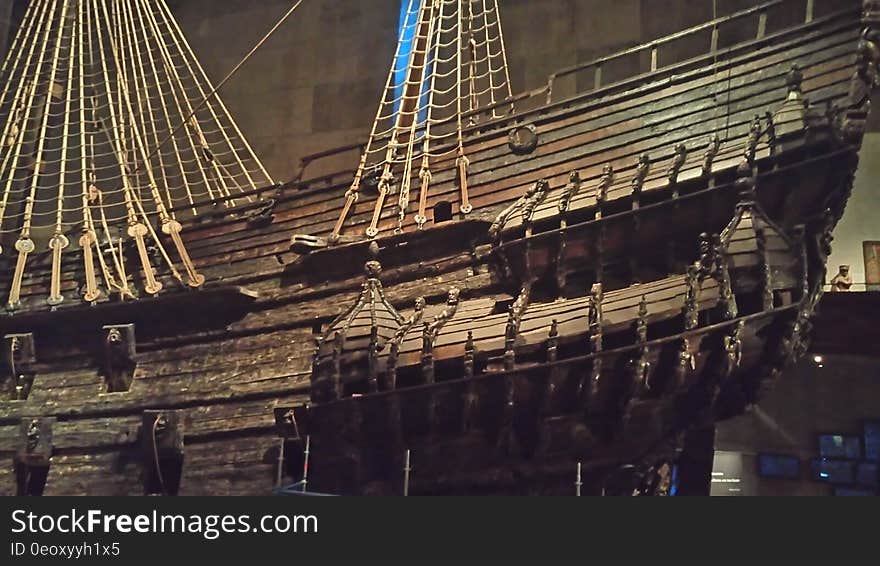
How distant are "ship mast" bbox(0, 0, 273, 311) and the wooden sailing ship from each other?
73 millimetres

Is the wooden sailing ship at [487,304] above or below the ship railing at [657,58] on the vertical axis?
below

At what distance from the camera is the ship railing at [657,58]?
501 centimetres

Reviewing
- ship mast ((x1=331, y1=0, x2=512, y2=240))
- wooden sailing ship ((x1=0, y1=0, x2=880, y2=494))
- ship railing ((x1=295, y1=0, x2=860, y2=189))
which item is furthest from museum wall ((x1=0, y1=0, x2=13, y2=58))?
ship mast ((x1=331, y1=0, x2=512, y2=240))

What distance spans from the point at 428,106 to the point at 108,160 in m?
3.26

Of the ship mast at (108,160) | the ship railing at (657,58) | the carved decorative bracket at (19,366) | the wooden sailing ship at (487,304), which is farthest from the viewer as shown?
the ship mast at (108,160)

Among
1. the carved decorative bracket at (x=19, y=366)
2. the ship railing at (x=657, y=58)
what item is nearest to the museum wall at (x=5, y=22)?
the ship railing at (x=657, y=58)

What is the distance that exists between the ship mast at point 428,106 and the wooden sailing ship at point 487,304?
3 centimetres

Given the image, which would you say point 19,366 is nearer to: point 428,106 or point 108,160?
point 108,160

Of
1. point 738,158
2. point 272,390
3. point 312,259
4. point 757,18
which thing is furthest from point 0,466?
point 757,18

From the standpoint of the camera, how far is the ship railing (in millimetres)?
5008

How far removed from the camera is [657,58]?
6.15 metres

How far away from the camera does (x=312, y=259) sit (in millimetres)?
5547

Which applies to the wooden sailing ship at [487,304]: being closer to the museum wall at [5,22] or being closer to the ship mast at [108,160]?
the ship mast at [108,160]

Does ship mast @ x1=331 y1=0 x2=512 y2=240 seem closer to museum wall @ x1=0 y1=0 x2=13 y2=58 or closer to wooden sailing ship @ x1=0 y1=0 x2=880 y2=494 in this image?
wooden sailing ship @ x1=0 y1=0 x2=880 y2=494
